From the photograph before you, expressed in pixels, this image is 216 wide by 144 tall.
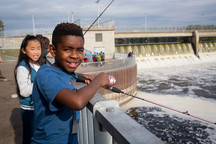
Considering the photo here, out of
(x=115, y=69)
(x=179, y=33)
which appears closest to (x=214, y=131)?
(x=115, y=69)

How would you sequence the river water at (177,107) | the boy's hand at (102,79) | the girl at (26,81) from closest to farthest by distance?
→ the boy's hand at (102,79), the girl at (26,81), the river water at (177,107)

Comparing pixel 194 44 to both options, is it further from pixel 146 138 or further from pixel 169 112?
pixel 146 138

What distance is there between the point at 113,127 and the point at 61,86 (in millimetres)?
410

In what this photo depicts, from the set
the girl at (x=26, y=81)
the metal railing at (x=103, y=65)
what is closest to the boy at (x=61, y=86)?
the girl at (x=26, y=81)

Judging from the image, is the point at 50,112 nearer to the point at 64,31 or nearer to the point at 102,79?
the point at 102,79

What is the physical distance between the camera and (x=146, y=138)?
2.83ft

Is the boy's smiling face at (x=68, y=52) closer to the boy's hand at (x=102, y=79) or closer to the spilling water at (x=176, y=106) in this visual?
the boy's hand at (x=102, y=79)

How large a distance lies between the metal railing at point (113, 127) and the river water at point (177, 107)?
28.0ft

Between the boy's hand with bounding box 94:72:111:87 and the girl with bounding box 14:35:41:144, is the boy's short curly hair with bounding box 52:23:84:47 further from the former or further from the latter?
the girl with bounding box 14:35:41:144

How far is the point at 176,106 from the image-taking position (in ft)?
46.1

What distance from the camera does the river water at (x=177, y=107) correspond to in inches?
386

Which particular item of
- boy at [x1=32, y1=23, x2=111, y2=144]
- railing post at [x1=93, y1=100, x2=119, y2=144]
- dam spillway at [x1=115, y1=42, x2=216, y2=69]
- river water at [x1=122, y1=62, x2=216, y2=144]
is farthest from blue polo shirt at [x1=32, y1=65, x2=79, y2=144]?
dam spillway at [x1=115, y1=42, x2=216, y2=69]

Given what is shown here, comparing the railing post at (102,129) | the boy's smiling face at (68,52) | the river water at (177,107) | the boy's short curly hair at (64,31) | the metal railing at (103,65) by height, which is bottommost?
the river water at (177,107)

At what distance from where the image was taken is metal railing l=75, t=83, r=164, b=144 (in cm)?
88
